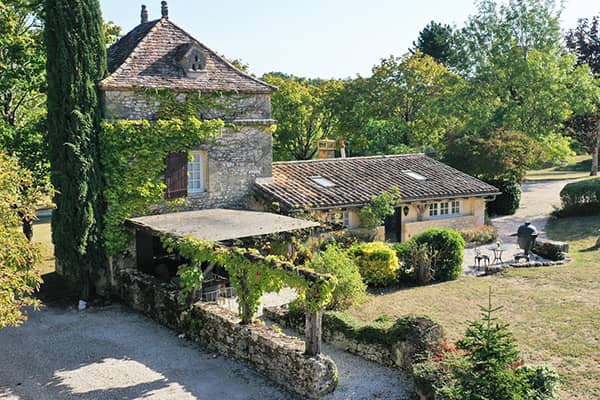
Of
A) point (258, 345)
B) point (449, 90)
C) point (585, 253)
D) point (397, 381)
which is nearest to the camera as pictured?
point (397, 381)

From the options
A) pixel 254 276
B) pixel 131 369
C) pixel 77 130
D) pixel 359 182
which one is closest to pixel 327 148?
pixel 359 182

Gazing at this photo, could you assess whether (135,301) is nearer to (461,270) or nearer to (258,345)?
(258,345)

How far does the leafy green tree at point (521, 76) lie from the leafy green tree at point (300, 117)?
9202 mm

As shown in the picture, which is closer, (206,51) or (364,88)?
(206,51)

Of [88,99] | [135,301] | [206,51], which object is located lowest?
[135,301]

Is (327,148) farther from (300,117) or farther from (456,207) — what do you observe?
(456,207)

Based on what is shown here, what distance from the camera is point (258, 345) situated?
13.7 meters

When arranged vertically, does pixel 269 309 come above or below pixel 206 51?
below

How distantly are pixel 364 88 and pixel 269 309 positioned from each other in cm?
2618

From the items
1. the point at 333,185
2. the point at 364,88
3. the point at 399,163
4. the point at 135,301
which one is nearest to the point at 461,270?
the point at 333,185

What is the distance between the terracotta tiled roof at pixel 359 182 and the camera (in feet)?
75.8

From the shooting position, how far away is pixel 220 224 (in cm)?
1914

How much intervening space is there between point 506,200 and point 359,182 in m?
12.0

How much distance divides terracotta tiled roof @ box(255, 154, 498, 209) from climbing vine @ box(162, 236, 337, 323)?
6711mm
